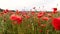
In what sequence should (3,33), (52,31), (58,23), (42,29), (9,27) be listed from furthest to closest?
(9,27) → (3,33) → (42,29) → (52,31) → (58,23)

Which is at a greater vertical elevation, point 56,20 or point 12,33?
point 56,20

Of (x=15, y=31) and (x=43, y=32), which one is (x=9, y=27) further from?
(x=43, y=32)

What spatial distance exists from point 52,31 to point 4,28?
0.72 m

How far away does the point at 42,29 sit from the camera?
2293 millimetres

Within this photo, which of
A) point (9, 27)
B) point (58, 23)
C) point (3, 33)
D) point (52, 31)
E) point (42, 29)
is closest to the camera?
point (58, 23)

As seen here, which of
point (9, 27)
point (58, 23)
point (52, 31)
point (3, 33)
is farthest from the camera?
point (9, 27)

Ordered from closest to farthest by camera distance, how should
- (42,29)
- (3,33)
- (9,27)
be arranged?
(42,29), (3,33), (9,27)

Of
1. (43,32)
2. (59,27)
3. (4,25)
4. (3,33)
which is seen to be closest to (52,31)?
(43,32)

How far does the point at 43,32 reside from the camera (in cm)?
223

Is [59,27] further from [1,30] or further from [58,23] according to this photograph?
[1,30]

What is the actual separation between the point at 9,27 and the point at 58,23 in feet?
5.66

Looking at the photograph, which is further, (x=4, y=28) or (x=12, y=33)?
(x=4, y=28)

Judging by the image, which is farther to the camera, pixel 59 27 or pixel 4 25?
pixel 4 25

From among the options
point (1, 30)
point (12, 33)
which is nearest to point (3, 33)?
point (1, 30)
